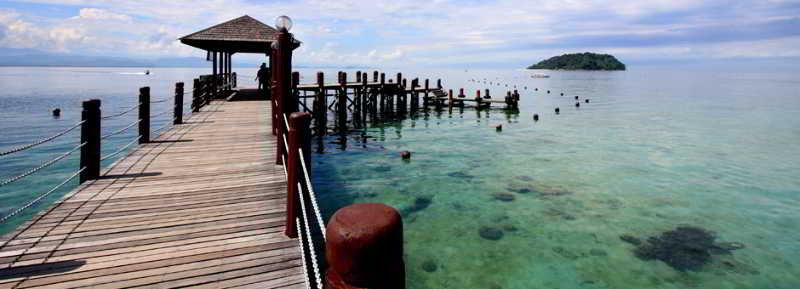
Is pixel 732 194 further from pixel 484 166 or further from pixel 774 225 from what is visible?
pixel 484 166

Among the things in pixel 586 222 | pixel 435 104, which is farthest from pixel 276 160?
pixel 435 104

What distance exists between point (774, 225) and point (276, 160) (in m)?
12.1

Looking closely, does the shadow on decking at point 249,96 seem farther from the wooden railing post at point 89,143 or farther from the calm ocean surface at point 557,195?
the wooden railing post at point 89,143

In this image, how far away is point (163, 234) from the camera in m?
5.55

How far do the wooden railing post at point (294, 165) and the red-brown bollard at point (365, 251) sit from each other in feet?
10.8

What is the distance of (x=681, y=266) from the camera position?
892 centimetres

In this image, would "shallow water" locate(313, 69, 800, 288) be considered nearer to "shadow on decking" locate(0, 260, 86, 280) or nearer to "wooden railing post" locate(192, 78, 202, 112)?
"shadow on decking" locate(0, 260, 86, 280)

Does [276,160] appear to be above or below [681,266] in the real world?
above

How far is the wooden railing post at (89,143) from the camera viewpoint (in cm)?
778

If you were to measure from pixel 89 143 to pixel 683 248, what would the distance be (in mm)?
11592

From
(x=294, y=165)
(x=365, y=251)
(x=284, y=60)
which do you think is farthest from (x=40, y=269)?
(x=284, y=60)

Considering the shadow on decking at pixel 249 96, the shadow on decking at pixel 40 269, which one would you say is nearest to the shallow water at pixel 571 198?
the shadow on decking at pixel 40 269

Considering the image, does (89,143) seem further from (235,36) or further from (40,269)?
(235,36)

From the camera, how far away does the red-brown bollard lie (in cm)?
197
